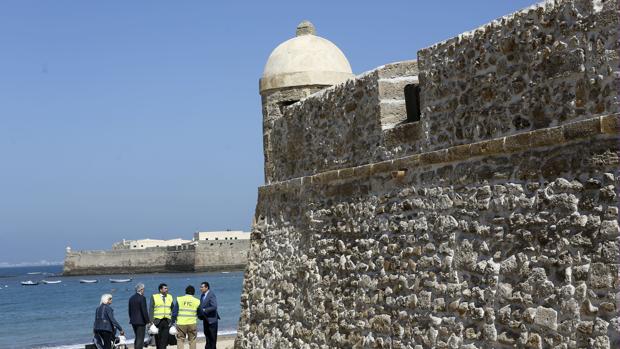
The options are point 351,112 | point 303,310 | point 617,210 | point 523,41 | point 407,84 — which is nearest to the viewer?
point 617,210

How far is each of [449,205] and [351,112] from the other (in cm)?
201

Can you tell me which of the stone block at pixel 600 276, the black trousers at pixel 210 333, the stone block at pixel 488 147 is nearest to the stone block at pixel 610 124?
the stone block at pixel 600 276

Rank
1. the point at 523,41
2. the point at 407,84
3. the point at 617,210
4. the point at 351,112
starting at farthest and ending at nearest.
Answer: the point at 351,112 < the point at 407,84 < the point at 523,41 < the point at 617,210

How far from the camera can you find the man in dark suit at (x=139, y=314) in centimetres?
1182

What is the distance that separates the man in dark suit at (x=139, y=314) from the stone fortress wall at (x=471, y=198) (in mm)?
2950

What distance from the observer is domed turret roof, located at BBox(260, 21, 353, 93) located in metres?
10.3

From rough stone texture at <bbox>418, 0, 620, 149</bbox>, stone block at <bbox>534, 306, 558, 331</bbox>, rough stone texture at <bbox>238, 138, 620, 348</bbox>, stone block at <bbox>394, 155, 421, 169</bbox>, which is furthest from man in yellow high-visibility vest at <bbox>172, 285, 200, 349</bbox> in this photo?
stone block at <bbox>534, 306, 558, 331</bbox>

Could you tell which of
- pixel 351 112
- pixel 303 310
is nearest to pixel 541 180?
pixel 351 112

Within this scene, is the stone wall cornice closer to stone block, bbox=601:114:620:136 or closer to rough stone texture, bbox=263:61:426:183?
stone block, bbox=601:114:620:136

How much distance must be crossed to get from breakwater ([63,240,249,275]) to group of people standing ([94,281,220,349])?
58.6m

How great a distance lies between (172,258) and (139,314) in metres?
62.2

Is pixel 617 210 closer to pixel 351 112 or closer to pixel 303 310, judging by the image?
pixel 351 112

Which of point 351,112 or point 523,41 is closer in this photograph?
point 523,41

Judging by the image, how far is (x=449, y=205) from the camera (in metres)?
6.63
